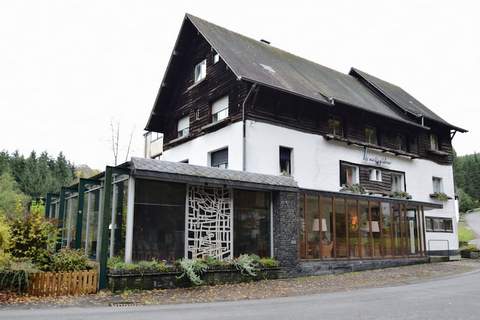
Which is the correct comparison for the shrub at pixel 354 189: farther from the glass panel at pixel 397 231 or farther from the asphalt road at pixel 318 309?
the asphalt road at pixel 318 309

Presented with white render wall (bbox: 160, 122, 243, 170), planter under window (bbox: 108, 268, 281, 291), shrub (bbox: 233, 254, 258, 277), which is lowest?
planter under window (bbox: 108, 268, 281, 291)

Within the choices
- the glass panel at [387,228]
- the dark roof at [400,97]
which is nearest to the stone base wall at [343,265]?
the glass panel at [387,228]

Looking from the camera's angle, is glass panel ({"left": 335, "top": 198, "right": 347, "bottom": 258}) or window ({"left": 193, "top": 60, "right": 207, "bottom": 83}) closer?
glass panel ({"left": 335, "top": 198, "right": 347, "bottom": 258})

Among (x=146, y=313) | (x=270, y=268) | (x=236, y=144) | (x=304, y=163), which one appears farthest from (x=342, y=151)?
(x=146, y=313)

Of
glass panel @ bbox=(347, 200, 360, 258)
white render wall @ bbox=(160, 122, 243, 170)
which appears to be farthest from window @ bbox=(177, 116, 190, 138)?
glass panel @ bbox=(347, 200, 360, 258)

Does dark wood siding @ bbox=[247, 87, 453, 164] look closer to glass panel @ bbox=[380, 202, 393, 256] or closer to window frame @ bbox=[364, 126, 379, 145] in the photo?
window frame @ bbox=[364, 126, 379, 145]

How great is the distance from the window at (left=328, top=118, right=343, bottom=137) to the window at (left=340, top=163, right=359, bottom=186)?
171 cm

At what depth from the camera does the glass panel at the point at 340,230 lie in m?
17.7

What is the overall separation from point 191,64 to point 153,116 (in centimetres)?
402

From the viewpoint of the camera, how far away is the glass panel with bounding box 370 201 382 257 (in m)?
19.2

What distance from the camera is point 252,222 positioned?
51.0 feet

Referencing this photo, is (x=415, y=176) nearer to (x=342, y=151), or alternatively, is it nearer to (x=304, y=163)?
(x=342, y=151)

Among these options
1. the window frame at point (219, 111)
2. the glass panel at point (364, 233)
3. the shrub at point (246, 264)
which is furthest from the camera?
the window frame at point (219, 111)

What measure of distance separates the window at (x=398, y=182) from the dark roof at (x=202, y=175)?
12.0 metres
